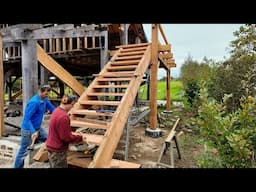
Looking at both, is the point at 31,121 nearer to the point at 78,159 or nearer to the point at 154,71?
the point at 78,159

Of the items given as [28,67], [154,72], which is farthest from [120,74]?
[28,67]

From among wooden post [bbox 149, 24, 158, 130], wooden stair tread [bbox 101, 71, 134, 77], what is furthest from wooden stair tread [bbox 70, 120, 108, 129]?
wooden post [bbox 149, 24, 158, 130]

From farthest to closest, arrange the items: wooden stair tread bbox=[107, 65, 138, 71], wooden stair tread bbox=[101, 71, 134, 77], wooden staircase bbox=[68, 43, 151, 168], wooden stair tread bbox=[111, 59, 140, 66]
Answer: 1. wooden stair tread bbox=[111, 59, 140, 66]
2. wooden stair tread bbox=[107, 65, 138, 71]
3. wooden stair tread bbox=[101, 71, 134, 77]
4. wooden staircase bbox=[68, 43, 151, 168]

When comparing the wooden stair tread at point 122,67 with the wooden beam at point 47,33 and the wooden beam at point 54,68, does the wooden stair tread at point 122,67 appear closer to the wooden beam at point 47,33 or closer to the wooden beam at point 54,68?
the wooden beam at point 47,33

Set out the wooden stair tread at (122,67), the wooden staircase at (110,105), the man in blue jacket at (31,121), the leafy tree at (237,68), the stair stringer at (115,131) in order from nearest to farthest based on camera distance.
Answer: the stair stringer at (115,131), the wooden staircase at (110,105), the man in blue jacket at (31,121), the wooden stair tread at (122,67), the leafy tree at (237,68)

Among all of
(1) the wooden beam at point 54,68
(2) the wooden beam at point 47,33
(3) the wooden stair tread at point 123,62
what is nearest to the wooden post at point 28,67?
(2) the wooden beam at point 47,33

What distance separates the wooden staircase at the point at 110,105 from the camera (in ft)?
8.64

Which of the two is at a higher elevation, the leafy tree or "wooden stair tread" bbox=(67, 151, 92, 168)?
the leafy tree

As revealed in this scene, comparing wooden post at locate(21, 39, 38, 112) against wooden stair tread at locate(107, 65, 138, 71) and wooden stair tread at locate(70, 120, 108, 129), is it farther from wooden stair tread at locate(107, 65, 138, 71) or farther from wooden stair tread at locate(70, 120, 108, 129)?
wooden stair tread at locate(107, 65, 138, 71)

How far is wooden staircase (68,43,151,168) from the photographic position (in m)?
2.63

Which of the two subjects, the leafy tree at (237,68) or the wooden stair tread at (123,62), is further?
the leafy tree at (237,68)

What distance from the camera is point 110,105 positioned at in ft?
11.6
